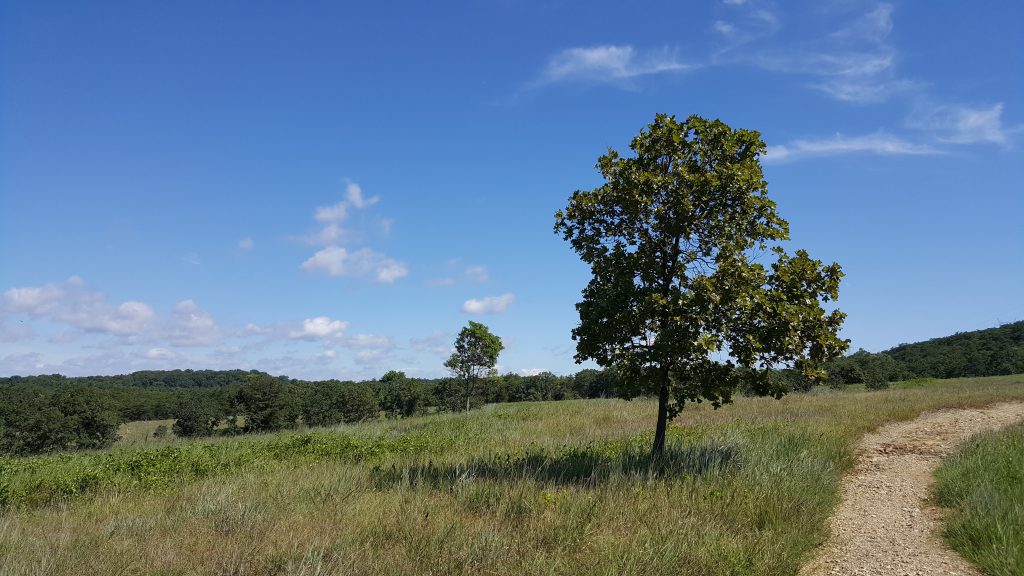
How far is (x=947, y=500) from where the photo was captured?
8.27 m

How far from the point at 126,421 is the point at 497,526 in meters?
83.6

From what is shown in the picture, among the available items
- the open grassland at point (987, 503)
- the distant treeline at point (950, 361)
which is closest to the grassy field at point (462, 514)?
the open grassland at point (987, 503)

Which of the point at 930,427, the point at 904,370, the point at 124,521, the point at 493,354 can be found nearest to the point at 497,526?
the point at 124,521

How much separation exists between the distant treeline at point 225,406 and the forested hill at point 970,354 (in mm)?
44209

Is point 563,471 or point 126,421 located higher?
point 563,471

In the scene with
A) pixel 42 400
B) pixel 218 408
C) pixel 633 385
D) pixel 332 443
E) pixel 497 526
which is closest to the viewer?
pixel 497 526

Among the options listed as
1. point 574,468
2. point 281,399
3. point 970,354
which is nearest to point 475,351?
point 281,399

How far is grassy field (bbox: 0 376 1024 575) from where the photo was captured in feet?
17.4

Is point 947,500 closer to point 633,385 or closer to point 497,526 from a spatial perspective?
point 633,385

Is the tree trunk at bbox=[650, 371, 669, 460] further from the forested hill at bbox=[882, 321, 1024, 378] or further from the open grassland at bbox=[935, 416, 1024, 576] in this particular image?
the forested hill at bbox=[882, 321, 1024, 378]

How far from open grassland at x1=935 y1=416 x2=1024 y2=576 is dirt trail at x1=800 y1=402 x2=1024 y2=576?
25cm

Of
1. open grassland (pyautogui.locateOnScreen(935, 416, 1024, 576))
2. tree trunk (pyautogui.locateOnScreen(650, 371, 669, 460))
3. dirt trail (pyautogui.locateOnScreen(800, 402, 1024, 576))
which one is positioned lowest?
dirt trail (pyautogui.locateOnScreen(800, 402, 1024, 576))

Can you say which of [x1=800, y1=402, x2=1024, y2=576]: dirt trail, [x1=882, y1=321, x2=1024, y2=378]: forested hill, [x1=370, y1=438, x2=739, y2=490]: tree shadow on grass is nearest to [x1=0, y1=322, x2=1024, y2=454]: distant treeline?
[x1=882, y1=321, x2=1024, y2=378]: forested hill

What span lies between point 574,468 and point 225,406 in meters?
67.8
